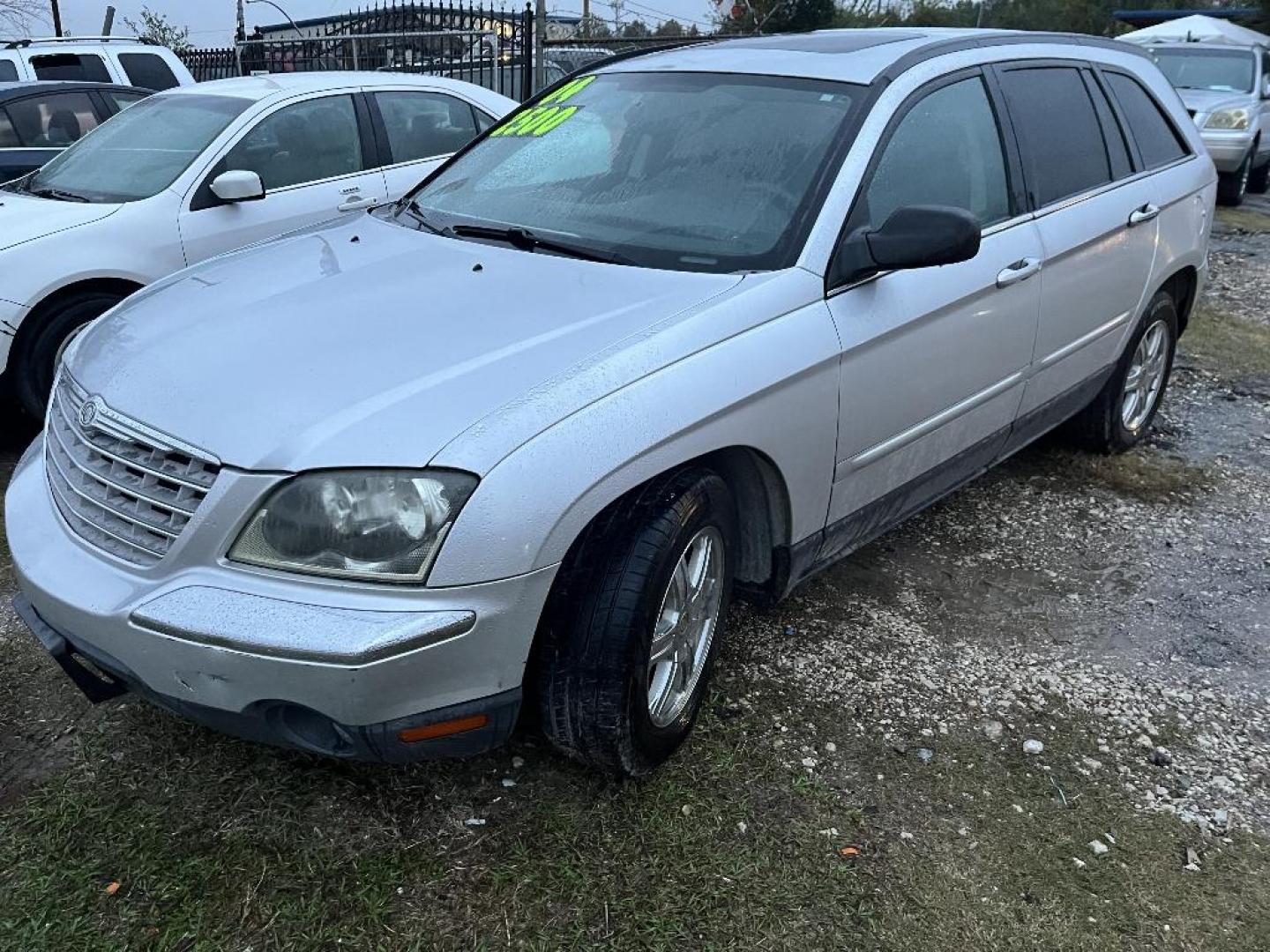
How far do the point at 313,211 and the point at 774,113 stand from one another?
120 inches

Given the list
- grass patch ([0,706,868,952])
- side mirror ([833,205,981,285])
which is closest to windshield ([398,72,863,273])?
side mirror ([833,205,981,285])

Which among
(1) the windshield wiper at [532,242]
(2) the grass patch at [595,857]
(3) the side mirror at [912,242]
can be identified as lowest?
(2) the grass patch at [595,857]

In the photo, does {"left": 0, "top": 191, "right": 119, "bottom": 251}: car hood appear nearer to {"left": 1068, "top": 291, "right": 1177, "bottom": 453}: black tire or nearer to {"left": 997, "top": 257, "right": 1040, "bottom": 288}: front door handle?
{"left": 997, "top": 257, "right": 1040, "bottom": 288}: front door handle

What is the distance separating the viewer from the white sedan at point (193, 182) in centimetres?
463

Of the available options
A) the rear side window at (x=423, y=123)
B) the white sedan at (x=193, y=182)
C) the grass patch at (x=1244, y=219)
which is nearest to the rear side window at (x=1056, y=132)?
the white sedan at (x=193, y=182)

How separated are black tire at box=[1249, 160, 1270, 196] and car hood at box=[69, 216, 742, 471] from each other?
14.3m

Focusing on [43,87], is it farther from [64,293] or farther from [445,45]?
[445,45]

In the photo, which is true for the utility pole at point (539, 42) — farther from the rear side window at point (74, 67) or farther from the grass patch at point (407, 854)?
the grass patch at point (407, 854)

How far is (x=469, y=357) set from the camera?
2.38 m

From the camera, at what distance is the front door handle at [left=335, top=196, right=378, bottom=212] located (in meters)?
5.57

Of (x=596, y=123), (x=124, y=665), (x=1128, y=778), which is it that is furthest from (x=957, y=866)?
(x=596, y=123)

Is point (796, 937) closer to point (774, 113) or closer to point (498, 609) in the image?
point (498, 609)

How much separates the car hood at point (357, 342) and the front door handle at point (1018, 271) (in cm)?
117

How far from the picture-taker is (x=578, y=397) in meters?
2.26
